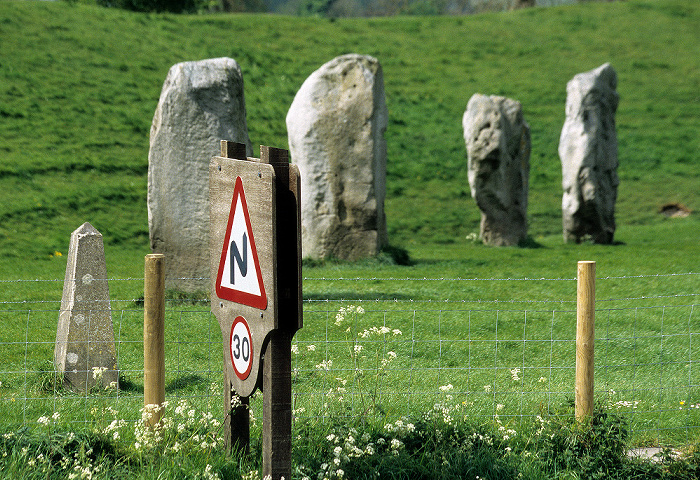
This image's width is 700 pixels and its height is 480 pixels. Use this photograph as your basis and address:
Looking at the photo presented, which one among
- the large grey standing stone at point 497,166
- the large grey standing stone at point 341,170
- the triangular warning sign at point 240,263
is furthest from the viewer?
the large grey standing stone at point 497,166

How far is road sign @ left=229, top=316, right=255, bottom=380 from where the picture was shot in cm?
407

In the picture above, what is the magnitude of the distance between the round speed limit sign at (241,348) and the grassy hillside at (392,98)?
788 cm

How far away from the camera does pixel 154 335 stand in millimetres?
4828

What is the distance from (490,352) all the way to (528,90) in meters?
19.2

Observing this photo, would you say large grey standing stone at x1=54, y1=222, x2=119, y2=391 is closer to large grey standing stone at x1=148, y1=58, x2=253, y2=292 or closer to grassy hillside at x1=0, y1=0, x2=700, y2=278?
large grey standing stone at x1=148, y1=58, x2=253, y2=292

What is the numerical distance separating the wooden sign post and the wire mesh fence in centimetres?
96

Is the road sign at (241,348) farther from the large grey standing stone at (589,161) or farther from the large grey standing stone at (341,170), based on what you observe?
the large grey standing stone at (589,161)

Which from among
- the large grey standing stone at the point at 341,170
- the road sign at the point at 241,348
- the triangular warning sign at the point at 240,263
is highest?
the large grey standing stone at the point at 341,170

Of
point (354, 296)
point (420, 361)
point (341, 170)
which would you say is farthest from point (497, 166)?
point (420, 361)

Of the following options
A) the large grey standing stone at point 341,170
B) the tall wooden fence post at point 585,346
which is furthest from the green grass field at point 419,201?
the large grey standing stone at point 341,170

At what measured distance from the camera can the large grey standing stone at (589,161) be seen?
15.5m

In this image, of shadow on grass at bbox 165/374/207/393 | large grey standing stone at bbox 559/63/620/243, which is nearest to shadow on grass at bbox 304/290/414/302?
shadow on grass at bbox 165/374/207/393

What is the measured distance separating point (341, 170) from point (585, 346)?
26.0 ft

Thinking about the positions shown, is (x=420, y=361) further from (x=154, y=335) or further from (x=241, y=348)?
(x=241, y=348)
